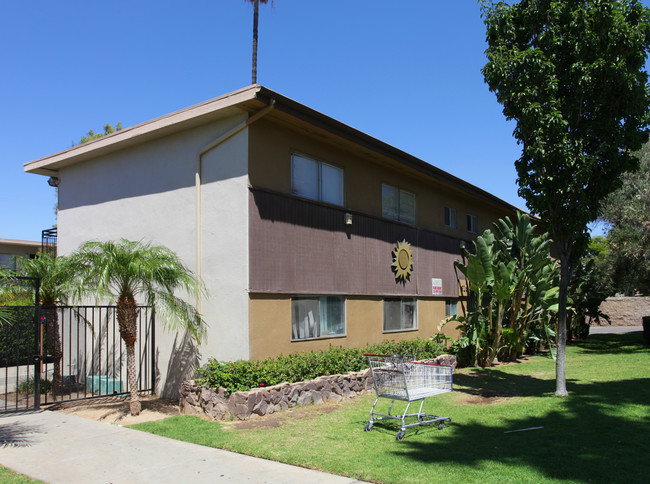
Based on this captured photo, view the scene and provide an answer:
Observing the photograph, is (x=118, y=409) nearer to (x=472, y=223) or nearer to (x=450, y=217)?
(x=450, y=217)

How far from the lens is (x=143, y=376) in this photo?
11852mm

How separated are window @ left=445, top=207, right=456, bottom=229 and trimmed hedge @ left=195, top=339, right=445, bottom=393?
6.79m

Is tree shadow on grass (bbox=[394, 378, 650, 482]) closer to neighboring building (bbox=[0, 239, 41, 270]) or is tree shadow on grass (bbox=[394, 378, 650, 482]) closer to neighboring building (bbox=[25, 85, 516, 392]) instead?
neighboring building (bbox=[25, 85, 516, 392])

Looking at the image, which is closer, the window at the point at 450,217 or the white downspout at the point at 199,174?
the white downspout at the point at 199,174

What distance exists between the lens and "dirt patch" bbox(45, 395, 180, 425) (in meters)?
9.30

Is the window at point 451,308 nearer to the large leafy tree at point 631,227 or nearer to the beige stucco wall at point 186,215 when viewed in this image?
the large leafy tree at point 631,227

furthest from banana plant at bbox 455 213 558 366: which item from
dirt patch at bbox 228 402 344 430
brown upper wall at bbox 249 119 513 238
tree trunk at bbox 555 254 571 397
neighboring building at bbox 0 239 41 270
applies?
neighboring building at bbox 0 239 41 270

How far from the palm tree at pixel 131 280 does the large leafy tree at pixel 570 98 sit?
710cm

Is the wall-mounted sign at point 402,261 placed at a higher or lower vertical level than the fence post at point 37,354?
higher

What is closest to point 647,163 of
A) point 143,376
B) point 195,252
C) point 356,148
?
point 356,148

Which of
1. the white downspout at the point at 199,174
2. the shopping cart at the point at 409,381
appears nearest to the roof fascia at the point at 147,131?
the white downspout at the point at 199,174

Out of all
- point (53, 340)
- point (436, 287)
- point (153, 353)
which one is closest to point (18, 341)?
point (53, 340)

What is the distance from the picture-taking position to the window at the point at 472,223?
63.7ft

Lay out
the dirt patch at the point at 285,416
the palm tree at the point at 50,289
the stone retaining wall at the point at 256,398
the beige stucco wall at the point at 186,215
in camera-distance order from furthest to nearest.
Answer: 1. the palm tree at the point at 50,289
2. the beige stucco wall at the point at 186,215
3. the stone retaining wall at the point at 256,398
4. the dirt patch at the point at 285,416
